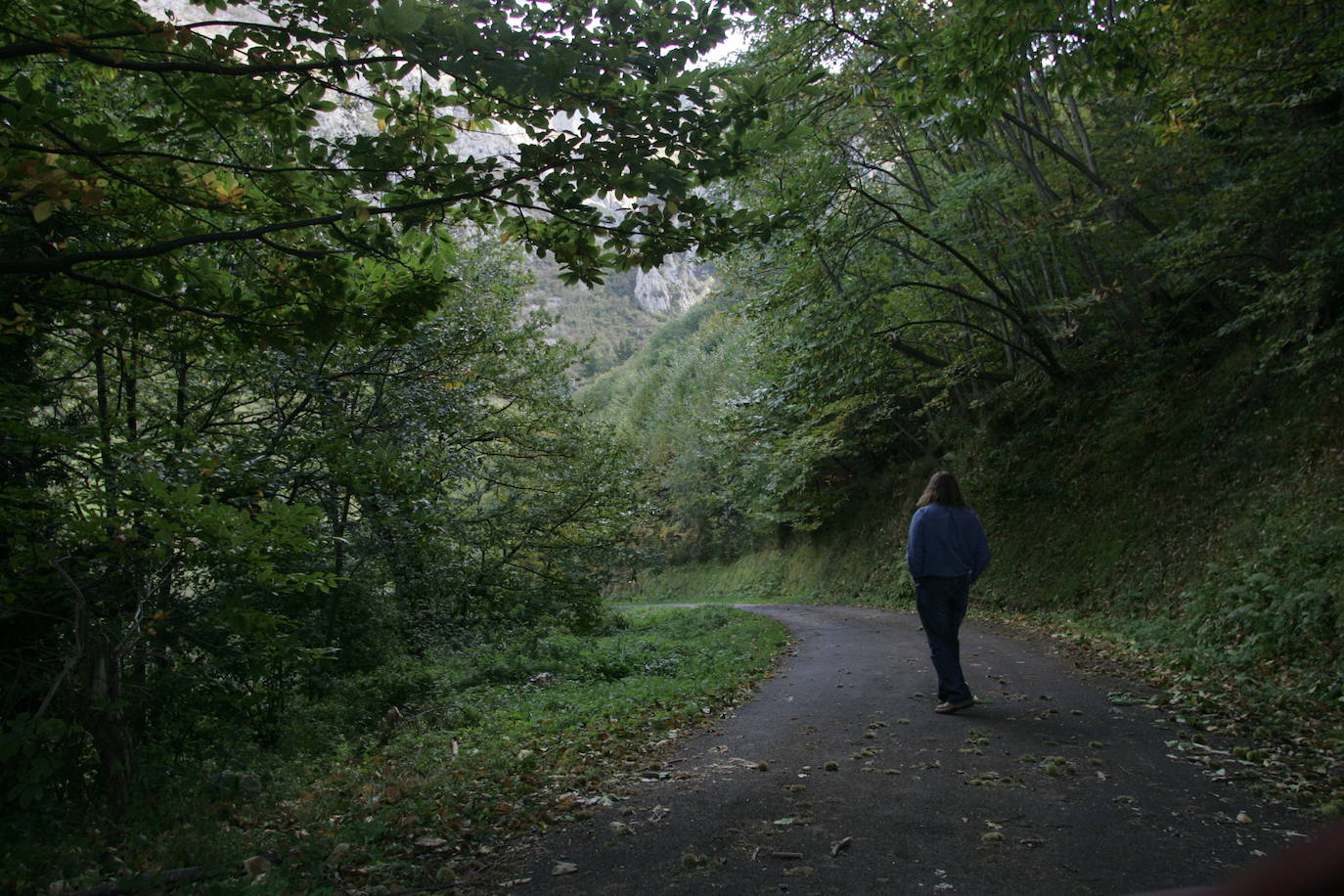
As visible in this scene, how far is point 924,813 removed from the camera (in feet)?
14.4

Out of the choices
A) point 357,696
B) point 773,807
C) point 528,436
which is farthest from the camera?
point 528,436

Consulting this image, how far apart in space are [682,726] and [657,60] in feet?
17.9

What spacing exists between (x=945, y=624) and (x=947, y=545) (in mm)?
686

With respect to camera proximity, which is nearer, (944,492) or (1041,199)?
(944,492)

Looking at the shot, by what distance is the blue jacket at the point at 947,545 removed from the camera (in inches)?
275

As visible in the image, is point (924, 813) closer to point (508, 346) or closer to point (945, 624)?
point (945, 624)

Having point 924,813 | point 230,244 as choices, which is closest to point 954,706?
point 924,813

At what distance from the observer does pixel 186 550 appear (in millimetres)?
5219

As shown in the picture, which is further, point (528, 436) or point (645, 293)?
point (645, 293)

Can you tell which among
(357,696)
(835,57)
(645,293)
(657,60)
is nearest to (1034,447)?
(835,57)

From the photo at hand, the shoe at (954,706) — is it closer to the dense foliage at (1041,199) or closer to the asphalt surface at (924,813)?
the asphalt surface at (924,813)

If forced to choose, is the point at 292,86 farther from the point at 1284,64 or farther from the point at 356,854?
the point at 1284,64

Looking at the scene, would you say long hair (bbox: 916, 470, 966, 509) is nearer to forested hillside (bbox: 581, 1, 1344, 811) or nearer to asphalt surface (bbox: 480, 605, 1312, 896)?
asphalt surface (bbox: 480, 605, 1312, 896)

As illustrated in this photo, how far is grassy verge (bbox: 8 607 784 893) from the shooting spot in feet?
13.5
